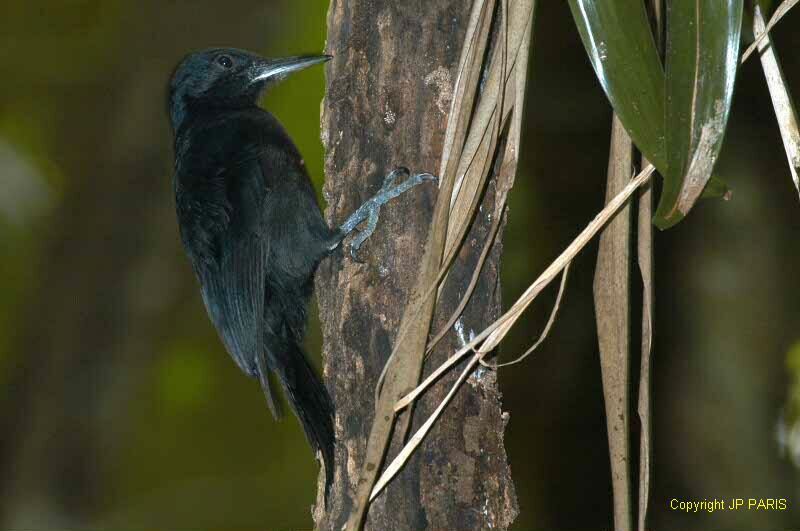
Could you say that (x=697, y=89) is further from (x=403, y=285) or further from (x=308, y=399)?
(x=308, y=399)

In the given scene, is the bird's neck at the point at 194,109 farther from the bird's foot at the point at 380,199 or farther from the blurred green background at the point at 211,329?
the bird's foot at the point at 380,199

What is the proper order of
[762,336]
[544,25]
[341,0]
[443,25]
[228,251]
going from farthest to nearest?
[544,25] → [762,336] → [228,251] → [341,0] → [443,25]

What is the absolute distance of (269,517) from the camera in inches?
204

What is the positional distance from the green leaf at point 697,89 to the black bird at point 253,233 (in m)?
1.44

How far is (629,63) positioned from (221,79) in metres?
2.45

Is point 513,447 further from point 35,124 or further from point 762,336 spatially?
point 35,124

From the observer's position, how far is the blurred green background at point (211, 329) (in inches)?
165

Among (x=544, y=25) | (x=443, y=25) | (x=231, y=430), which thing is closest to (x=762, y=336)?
(x=544, y=25)

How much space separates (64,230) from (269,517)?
6.32 ft

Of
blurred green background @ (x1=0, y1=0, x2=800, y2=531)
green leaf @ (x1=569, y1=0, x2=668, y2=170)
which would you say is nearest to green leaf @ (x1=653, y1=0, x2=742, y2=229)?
green leaf @ (x1=569, y1=0, x2=668, y2=170)

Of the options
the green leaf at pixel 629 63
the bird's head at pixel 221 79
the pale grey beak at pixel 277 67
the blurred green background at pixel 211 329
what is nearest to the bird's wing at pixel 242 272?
the pale grey beak at pixel 277 67

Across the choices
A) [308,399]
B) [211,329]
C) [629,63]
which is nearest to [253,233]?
[308,399]

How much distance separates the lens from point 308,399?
2604 mm

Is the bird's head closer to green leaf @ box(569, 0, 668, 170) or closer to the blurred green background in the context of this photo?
the blurred green background
